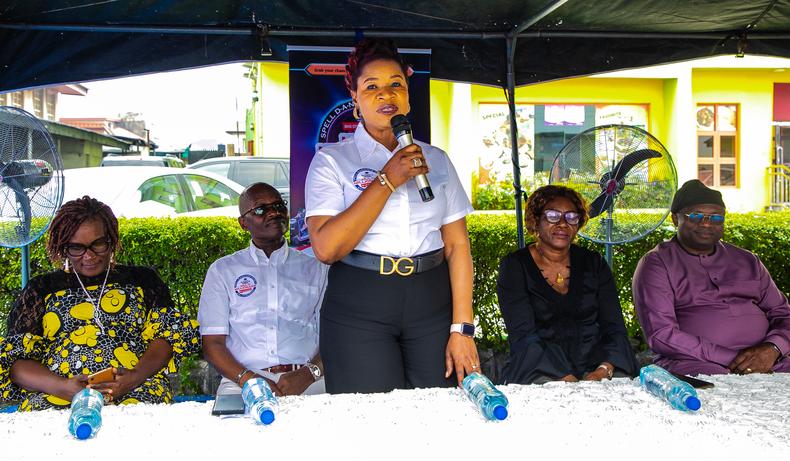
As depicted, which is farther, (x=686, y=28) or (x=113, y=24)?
(x=686, y=28)

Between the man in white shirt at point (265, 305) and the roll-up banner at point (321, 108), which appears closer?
the man in white shirt at point (265, 305)

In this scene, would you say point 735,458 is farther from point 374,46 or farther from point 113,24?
point 113,24

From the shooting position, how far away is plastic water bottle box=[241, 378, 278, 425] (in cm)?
165

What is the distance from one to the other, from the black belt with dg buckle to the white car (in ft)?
17.1

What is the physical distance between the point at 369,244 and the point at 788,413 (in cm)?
133

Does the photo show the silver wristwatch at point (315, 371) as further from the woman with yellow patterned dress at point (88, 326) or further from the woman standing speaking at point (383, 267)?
the woman standing speaking at point (383, 267)

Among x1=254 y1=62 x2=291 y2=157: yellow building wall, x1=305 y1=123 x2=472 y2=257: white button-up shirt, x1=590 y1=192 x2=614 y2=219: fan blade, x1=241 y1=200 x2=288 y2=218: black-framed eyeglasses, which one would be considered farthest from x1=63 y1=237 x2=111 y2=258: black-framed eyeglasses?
x1=254 y1=62 x2=291 y2=157: yellow building wall

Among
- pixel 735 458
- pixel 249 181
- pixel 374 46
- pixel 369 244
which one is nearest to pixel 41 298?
pixel 369 244

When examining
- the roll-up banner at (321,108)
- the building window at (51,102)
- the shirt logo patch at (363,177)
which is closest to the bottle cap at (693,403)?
the shirt logo patch at (363,177)

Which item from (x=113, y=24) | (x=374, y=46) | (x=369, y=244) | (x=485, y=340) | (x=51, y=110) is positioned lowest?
(x=485, y=340)

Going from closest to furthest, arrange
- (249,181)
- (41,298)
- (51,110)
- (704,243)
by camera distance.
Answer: (41,298) < (704,243) < (249,181) < (51,110)

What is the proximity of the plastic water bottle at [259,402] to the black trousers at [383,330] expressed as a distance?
648 millimetres

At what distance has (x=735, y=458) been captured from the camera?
1483mm

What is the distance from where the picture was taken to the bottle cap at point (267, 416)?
1643 mm
